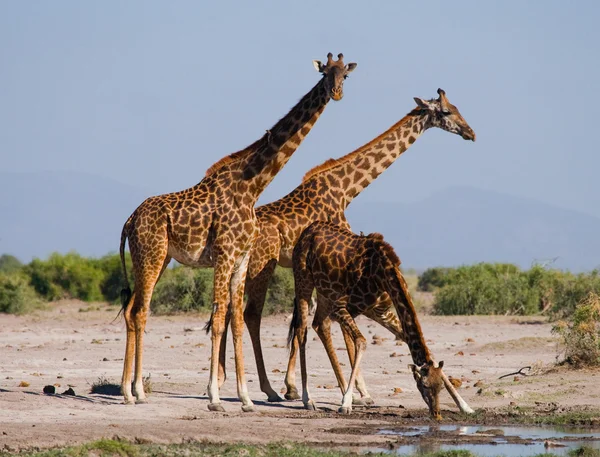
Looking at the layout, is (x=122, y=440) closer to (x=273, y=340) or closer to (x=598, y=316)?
(x=598, y=316)

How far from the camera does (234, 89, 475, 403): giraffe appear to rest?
14.5m

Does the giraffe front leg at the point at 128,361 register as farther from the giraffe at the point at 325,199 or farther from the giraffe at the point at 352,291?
the giraffe at the point at 352,291

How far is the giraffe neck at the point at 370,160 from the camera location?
50.9 feet

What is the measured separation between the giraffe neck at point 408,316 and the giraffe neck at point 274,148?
1.94 metres

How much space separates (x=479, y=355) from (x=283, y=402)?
17.6 ft

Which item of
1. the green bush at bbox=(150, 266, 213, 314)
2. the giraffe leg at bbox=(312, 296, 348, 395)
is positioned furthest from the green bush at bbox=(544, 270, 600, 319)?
the giraffe leg at bbox=(312, 296, 348, 395)

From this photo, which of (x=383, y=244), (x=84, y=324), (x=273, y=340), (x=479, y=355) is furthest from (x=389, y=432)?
(x=84, y=324)

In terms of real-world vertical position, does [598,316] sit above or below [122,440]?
above

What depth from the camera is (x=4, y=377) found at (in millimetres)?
15719

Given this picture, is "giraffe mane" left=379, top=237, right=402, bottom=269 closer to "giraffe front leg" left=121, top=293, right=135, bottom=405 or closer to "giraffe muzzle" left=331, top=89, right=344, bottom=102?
"giraffe muzzle" left=331, top=89, right=344, bottom=102

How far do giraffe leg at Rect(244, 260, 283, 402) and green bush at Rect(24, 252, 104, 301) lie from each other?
17.1 m

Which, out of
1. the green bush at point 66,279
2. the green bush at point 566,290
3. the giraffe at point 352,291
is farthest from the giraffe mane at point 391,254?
the green bush at point 66,279

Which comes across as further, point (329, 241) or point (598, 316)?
point (598, 316)

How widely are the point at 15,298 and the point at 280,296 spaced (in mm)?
6236
